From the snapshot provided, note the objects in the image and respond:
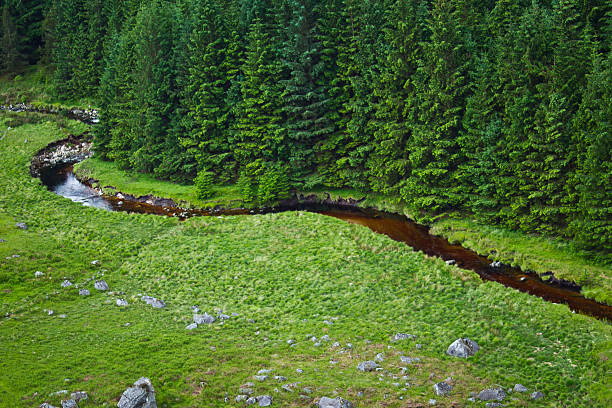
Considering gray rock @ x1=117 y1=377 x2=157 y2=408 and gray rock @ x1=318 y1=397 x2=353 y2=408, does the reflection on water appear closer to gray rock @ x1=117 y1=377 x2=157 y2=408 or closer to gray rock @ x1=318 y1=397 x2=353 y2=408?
gray rock @ x1=117 y1=377 x2=157 y2=408

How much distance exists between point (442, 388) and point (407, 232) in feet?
77.0

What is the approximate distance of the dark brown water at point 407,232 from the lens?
29.7m

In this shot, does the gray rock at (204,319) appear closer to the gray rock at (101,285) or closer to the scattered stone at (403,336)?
the gray rock at (101,285)

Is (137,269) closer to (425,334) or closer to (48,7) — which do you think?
(425,334)

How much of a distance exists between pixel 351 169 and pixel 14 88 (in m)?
77.3

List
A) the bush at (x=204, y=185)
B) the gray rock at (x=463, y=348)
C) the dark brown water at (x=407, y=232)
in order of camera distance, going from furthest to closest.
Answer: the bush at (x=204, y=185), the dark brown water at (x=407, y=232), the gray rock at (x=463, y=348)

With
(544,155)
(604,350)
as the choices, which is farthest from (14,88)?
(604,350)

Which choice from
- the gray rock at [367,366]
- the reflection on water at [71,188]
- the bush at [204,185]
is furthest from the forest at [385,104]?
the gray rock at [367,366]

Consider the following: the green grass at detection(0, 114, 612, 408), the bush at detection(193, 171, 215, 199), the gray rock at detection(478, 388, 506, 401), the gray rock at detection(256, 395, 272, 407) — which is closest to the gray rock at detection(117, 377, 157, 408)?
the green grass at detection(0, 114, 612, 408)

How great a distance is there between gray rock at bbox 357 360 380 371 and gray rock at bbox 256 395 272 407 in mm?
4186

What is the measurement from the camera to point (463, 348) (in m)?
20.8

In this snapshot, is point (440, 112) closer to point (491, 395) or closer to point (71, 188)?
point (491, 395)

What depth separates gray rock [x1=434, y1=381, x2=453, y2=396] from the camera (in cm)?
1706

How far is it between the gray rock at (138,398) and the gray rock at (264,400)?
3264 mm
